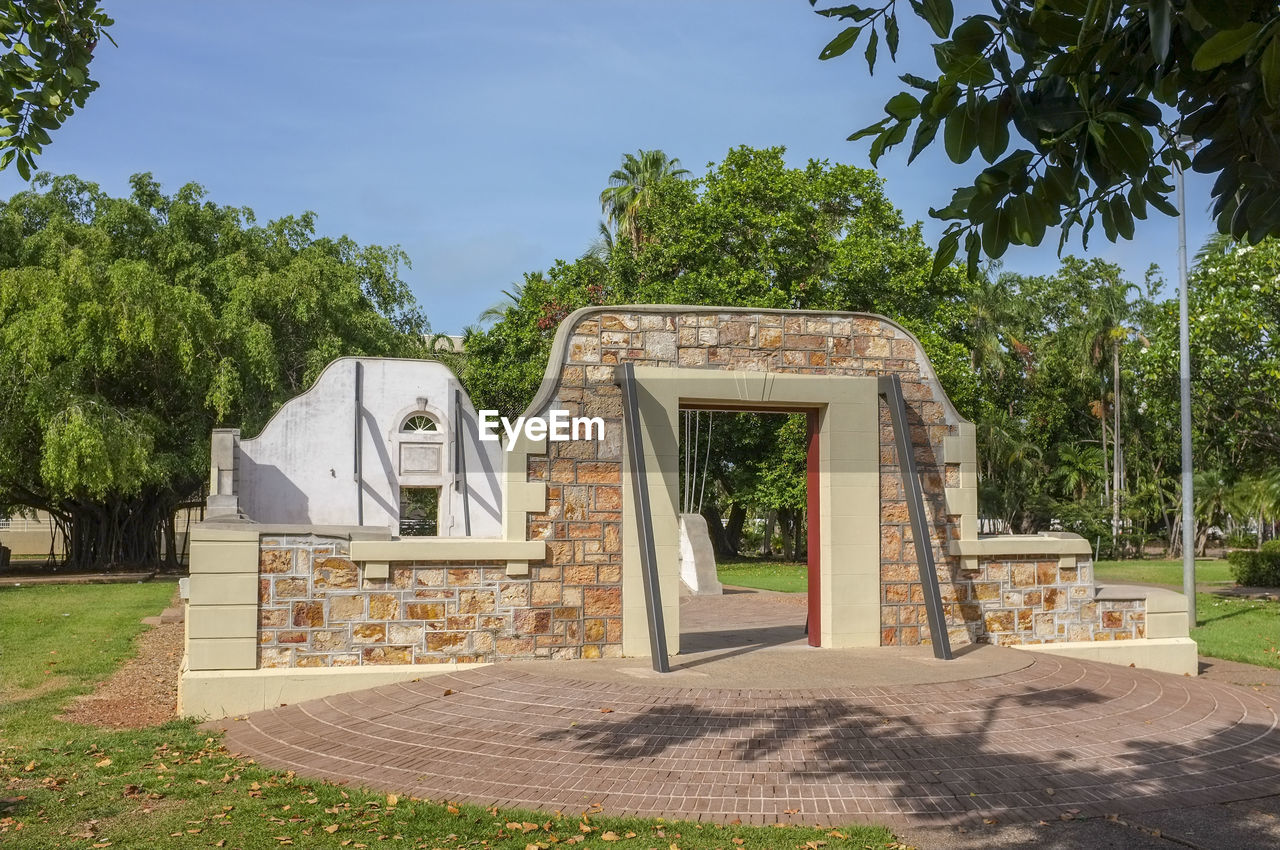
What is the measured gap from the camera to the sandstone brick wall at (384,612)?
29.3ft

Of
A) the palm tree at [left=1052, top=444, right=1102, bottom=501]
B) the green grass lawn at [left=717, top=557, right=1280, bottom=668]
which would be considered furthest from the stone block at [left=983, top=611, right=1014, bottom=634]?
the palm tree at [left=1052, top=444, right=1102, bottom=501]

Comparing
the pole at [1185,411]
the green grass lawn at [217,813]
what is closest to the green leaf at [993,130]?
the green grass lawn at [217,813]

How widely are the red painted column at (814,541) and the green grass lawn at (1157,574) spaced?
14.1m

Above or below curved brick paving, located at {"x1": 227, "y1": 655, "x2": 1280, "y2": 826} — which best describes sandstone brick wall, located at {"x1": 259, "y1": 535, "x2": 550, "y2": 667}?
above

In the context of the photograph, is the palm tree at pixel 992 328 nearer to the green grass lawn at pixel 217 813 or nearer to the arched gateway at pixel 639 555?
the arched gateway at pixel 639 555

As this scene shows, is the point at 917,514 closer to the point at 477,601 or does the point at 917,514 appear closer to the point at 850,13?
the point at 477,601

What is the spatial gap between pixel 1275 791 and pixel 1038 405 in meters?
37.5

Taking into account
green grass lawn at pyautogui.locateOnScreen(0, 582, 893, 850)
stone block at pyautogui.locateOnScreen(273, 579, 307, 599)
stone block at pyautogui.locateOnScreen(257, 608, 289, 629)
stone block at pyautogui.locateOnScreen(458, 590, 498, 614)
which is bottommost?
green grass lawn at pyautogui.locateOnScreen(0, 582, 893, 850)

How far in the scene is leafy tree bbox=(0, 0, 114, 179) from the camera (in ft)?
18.0

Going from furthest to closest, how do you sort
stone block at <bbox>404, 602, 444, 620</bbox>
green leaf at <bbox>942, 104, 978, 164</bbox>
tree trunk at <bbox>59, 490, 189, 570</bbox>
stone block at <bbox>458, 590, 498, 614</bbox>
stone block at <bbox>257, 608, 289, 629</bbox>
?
1. tree trunk at <bbox>59, 490, 189, 570</bbox>
2. stone block at <bbox>458, 590, 498, 614</bbox>
3. stone block at <bbox>404, 602, 444, 620</bbox>
4. stone block at <bbox>257, 608, 289, 629</bbox>
5. green leaf at <bbox>942, 104, 978, 164</bbox>

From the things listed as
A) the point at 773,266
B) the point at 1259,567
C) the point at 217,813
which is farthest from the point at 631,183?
the point at 217,813

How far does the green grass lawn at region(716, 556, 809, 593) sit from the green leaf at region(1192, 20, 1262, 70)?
62.8 feet

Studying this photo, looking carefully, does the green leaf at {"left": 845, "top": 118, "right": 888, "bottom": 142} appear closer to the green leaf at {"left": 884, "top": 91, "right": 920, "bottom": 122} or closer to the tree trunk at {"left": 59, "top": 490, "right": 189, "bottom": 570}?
the green leaf at {"left": 884, "top": 91, "right": 920, "bottom": 122}

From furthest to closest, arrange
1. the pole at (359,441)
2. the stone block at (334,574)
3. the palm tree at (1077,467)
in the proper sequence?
the palm tree at (1077,467)
the pole at (359,441)
the stone block at (334,574)
